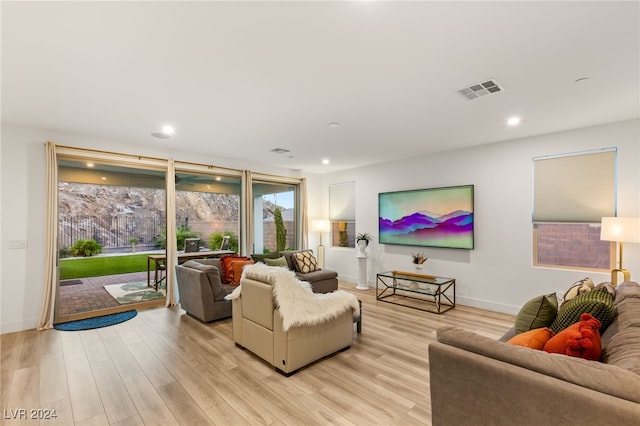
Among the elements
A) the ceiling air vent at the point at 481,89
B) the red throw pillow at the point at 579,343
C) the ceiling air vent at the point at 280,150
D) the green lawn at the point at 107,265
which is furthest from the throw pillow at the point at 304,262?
the red throw pillow at the point at 579,343

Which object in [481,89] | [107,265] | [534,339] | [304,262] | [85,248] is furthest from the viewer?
[107,265]

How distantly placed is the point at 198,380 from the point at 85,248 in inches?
148

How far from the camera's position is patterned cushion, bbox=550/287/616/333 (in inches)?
73.8

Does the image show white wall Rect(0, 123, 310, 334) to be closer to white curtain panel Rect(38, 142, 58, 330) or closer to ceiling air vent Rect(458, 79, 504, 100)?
white curtain panel Rect(38, 142, 58, 330)

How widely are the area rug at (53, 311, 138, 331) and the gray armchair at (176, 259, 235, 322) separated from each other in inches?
33.4

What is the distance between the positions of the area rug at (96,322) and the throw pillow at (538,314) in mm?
4768

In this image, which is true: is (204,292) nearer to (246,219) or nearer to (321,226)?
(246,219)

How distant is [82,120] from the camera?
3652mm

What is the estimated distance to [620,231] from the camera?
3.27m

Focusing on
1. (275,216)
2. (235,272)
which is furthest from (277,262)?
(275,216)

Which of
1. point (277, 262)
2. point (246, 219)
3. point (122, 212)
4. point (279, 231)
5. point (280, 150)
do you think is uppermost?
point (280, 150)

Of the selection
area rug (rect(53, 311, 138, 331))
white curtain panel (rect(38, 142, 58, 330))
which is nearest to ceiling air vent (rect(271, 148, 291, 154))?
white curtain panel (rect(38, 142, 58, 330))

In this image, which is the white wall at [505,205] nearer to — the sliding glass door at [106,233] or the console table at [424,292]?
the console table at [424,292]

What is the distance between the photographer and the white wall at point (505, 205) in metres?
3.68
